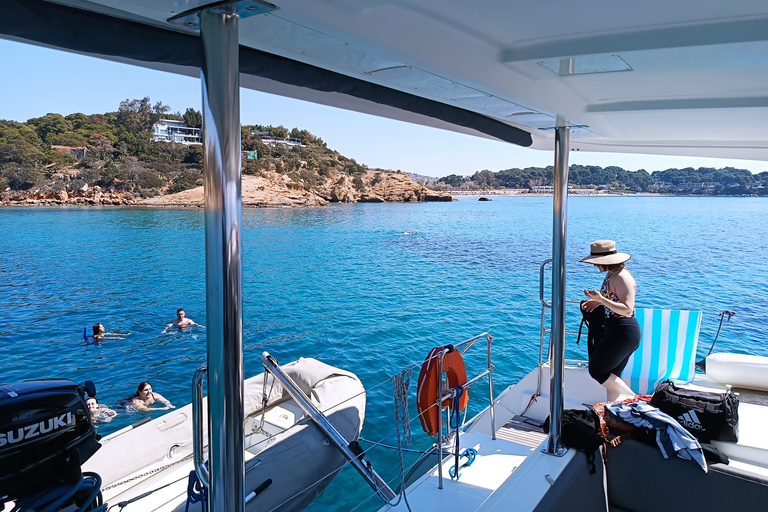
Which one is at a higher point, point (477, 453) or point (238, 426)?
point (238, 426)

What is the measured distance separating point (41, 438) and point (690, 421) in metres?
2.16

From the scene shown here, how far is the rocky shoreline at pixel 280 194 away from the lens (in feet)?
129

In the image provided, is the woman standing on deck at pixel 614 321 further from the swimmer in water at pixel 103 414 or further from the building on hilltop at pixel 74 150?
the building on hilltop at pixel 74 150

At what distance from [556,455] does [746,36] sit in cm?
138

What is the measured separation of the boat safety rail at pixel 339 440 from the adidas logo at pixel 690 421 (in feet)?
4.84

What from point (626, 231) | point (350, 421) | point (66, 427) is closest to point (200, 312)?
point (350, 421)

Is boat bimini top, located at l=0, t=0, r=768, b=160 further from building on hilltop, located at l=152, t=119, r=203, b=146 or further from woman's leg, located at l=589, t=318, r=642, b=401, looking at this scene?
building on hilltop, located at l=152, t=119, r=203, b=146

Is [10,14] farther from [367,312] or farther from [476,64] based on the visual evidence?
[367,312]

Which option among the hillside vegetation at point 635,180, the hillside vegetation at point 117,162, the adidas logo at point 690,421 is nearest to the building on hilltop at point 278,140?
the hillside vegetation at point 117,162

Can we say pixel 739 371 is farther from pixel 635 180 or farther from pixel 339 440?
pixel 635 180

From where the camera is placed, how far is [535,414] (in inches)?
136

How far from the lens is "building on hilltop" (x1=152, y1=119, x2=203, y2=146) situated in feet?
150

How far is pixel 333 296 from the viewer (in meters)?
15.0

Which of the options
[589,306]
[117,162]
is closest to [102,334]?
[589,306]
